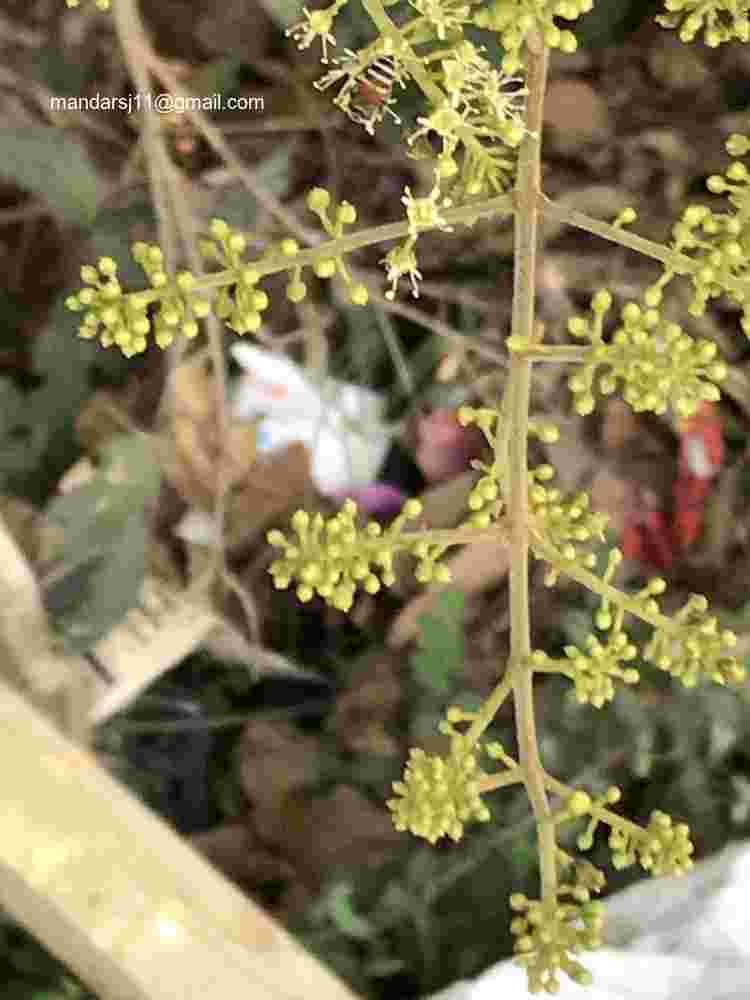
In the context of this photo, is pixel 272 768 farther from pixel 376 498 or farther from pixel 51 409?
pixel 51 409

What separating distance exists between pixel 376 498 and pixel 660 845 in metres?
0.71

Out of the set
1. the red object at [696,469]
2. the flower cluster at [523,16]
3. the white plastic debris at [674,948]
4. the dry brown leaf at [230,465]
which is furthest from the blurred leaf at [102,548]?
the flower cluster at [523,16]

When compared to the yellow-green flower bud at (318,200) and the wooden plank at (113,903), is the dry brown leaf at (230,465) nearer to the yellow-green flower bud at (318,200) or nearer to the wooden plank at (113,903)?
the wooden plank at (113,903)

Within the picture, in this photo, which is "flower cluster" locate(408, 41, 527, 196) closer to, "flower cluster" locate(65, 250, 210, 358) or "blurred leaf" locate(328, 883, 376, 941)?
"flower cluster" locate(65, 250, 210, 358)

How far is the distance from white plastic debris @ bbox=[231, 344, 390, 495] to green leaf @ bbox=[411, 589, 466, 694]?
0.60 ft

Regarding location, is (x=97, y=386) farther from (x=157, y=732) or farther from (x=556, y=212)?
(x=556, y=212)

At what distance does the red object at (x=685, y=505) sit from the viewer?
114 centimetres

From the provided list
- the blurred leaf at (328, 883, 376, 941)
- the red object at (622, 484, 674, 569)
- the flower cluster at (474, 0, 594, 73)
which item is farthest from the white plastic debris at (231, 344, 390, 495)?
the flower cluster at (474, 0, 594, 73)

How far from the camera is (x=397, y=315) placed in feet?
3.99

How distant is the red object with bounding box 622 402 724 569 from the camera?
1.14 m

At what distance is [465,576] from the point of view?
3.64 feet

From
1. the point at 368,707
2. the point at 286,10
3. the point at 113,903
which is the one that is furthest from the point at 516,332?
the point at 368,707

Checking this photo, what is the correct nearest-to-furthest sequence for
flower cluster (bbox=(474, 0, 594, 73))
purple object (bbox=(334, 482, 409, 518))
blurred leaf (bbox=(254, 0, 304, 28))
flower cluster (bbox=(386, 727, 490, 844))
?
flower cluster (bbox=(474, 0, 594, 73)) < flower cluster (bbox=(386, 727, 490, 844)) < blurred leaf (bbox=(254, 0, 304, 28)) < purple object (bbox=(334, 482, 409, 518))

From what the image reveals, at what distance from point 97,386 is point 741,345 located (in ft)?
1.77
